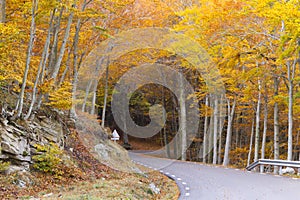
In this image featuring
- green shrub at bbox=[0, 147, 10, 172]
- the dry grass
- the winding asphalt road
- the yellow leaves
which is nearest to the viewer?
the dry grass

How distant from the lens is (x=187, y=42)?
19594 millimetres

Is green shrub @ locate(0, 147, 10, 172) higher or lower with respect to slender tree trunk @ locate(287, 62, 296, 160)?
lower

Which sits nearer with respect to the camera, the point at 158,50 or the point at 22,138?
the point at 22,138

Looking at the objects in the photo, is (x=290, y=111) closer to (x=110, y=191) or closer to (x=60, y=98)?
(x=110, y=191)

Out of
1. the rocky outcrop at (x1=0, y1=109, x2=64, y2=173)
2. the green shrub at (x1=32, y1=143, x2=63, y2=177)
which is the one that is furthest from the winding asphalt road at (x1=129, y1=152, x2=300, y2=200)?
the rocky outcrop at (x1=0, y1=109, x2=64, y2=173)

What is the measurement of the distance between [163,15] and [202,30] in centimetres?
521

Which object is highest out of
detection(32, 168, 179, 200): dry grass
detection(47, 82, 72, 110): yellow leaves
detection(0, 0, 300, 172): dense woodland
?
detection(0, 0, 300, 172): dense woodland

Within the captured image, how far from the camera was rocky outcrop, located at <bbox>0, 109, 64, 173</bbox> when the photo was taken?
905 centimetres

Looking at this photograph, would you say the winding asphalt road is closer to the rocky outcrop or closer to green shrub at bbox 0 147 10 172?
the rocky outcrop

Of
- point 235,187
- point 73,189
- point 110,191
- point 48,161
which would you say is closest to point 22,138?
point 48,161

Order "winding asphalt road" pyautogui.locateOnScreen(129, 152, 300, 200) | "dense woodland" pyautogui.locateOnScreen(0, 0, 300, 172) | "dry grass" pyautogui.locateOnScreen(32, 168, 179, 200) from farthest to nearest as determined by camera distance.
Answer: "dense woodland" pyautogui.locateOnScreen(0, 0, 300, 172)
"winding asphalt road" pyautogui.locateOnScreen(129, 152, 300, 200)
"dry grass" pyautogui.locateOnScreen(32, 168, 179, 200)

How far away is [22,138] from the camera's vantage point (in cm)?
994

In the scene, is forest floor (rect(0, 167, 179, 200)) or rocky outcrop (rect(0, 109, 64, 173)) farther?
rocky outcrop (rect(0, 109, 64, 173))

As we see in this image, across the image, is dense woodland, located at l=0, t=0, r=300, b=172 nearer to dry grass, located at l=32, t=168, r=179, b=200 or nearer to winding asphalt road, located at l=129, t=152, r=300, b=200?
dry grass, located at l=32, t=168, r=179, b=200
